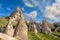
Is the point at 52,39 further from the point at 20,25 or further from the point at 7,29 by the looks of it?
the point at 20,25

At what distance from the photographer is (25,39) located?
2420 cm

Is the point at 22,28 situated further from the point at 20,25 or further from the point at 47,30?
the point at 47,30

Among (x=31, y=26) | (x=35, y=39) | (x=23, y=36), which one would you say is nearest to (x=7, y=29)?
(x=23, y=36)

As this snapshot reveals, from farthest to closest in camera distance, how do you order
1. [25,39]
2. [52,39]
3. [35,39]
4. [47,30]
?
[47,30] → [52,39] → [35,39] → [25,39]

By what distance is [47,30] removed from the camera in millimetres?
93750

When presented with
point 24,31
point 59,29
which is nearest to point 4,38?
point 24,31

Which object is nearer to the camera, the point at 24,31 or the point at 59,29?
the point at 24,31

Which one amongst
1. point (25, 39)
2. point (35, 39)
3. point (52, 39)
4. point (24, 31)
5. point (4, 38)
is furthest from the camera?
point (52, 39)

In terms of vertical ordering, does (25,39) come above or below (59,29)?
below

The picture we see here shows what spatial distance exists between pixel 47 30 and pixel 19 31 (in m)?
69.2

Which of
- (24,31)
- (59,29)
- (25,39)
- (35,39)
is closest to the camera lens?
(25,39)

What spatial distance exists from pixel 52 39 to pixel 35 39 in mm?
12368

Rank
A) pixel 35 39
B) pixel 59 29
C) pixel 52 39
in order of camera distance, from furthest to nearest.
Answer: pixel 59 29 < pixel 52 39 < pixel 35 39

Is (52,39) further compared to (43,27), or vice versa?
(43,27)
